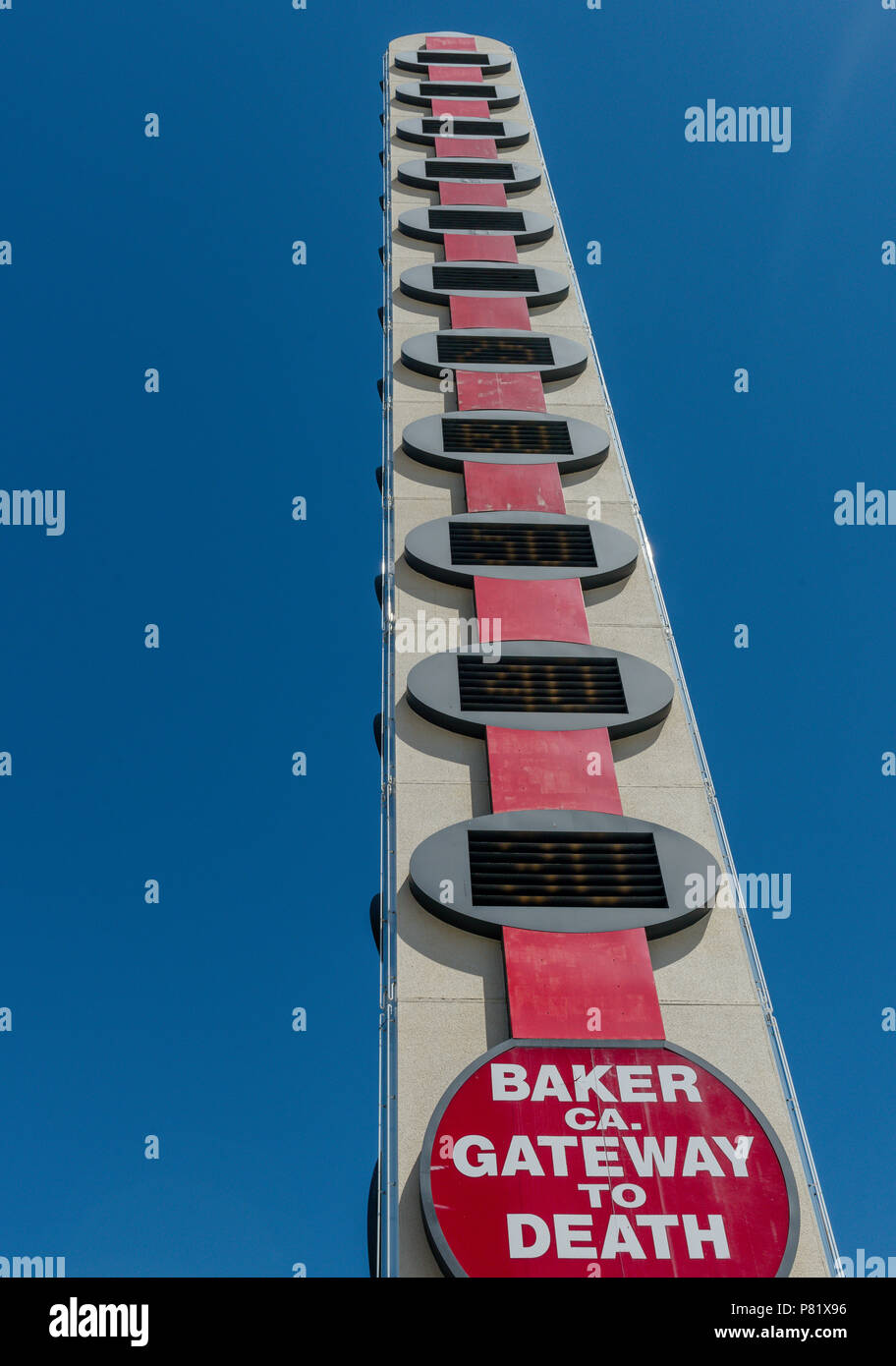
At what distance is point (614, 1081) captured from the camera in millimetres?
15867

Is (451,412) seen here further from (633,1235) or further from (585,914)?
(633,1235)

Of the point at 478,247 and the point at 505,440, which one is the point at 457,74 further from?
the point at 505,440

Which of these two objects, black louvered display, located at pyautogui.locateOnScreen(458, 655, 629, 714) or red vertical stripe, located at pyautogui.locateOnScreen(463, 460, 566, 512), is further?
red vertical stripe, located at pyautogui.locateOnScreen(463, 460, 566, 512)

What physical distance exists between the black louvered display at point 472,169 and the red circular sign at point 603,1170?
30345 millimetres

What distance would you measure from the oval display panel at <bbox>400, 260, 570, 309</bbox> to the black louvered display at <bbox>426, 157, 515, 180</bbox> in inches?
261

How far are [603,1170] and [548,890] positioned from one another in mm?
4440

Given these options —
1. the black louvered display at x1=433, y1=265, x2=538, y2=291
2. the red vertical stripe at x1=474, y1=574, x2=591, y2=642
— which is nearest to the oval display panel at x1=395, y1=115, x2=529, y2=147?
the black louvered display at x1=433, y1=265, x2=538, y2=291

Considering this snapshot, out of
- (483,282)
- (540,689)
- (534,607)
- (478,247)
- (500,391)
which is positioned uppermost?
(478,247)

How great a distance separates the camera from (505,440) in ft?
90.3

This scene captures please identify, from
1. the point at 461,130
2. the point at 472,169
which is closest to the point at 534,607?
the point at 472,169

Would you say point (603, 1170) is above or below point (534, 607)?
below

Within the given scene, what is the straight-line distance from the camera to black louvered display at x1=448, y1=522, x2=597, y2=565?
2444cm

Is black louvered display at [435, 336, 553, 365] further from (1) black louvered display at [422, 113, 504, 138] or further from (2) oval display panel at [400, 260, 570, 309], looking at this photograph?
(1) black louvered display at [422, 113, 504, 138]
